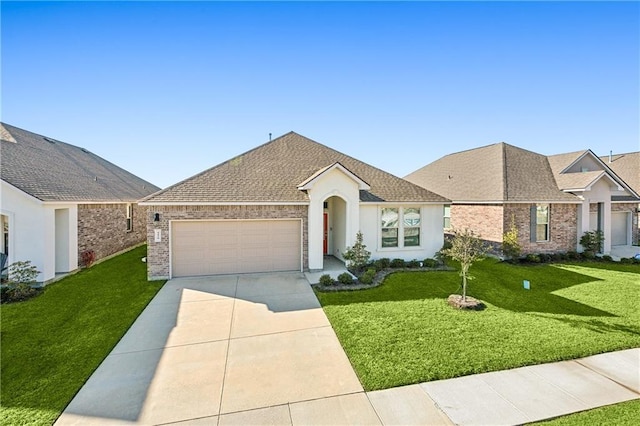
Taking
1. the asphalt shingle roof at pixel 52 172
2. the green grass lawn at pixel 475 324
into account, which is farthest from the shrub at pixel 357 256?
the asphalt shingle roof at pixel 52 172

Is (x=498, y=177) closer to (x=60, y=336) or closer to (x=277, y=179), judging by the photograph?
(x=277, y=179)

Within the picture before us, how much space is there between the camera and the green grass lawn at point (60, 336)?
16.5 feet

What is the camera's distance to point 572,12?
10734 millimetres

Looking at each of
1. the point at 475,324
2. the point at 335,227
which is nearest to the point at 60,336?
the point at 475,324

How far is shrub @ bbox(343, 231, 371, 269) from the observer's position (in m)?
13.2

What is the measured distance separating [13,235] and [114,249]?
5.72 meters

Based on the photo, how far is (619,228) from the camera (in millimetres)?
20547

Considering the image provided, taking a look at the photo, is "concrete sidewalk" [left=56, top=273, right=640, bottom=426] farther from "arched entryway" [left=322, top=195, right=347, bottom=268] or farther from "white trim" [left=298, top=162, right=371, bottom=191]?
"arched entryway" [left=322, top=195, right=347, bottom=268]

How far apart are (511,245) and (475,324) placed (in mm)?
9841

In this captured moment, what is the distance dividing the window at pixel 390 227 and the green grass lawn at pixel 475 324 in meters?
2.43

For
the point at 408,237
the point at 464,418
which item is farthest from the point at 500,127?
the point at 464,418

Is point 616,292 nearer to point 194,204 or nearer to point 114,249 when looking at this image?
point 194,204

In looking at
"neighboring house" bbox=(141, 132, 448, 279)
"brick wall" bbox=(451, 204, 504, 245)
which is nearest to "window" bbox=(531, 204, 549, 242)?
"brick wall" bbox=(451, 204, 504, 245)

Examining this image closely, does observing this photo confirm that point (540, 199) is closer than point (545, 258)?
No
